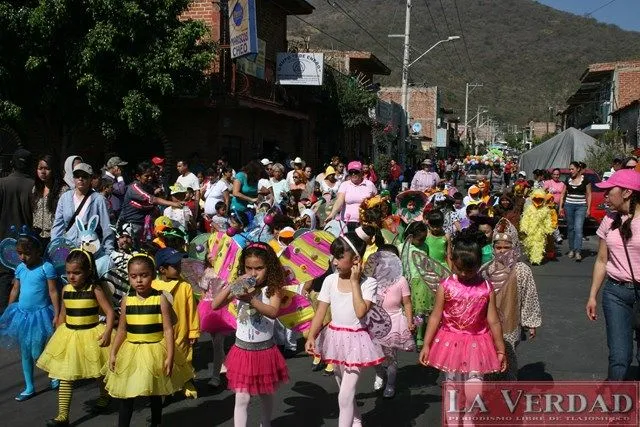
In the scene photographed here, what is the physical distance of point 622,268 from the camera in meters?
5.05

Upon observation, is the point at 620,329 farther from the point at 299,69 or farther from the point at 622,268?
the point at 299,69

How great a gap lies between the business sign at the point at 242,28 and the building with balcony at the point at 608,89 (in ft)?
94.4

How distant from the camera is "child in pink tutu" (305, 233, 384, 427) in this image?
15.7 feet

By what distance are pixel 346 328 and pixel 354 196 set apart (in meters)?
4.93

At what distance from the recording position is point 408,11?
27.3m

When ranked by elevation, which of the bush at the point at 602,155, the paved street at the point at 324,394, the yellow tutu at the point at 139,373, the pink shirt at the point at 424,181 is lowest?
the paved street at the point at 324,394

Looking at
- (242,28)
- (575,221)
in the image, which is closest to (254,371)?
(575,221)

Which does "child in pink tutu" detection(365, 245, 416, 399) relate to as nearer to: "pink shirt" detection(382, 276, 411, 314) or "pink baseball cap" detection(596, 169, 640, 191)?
"pink shirt" detection(382, 276, 411, 314)

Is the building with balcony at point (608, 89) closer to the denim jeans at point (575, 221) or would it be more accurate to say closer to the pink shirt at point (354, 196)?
the denim jeans at point (575, 221)

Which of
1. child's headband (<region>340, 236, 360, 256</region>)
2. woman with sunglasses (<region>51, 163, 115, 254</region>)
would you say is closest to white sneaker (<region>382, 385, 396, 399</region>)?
child's headband (<region>340, 236, 360, 256</region>)

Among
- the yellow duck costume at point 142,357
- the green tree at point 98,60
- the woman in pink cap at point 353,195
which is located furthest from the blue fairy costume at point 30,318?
the green tree at point 98,60

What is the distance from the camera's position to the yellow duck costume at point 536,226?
13.1 meters

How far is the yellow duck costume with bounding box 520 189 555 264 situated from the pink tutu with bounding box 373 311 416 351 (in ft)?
25.5

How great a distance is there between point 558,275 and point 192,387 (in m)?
A: 8.26
